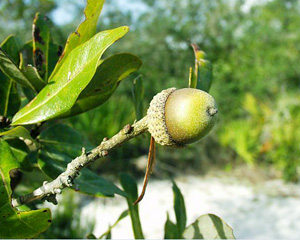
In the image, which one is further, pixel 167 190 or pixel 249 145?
pixel 249 145

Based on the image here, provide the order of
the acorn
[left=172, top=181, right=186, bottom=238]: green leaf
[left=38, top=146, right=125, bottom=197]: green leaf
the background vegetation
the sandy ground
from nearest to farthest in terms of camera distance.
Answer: the acorn < [left=38, top=146, right=125, bottom=197]: green leaf < [left=172, top=181, right=186, bottom=238]: green leaf < the sandy ground < the background vegetation

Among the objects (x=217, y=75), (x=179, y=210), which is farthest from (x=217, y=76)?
(x=179, y=210)

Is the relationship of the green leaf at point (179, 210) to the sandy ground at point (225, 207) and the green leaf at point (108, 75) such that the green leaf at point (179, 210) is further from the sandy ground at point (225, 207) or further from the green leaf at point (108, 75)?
the sandy ground at point (225, 207)

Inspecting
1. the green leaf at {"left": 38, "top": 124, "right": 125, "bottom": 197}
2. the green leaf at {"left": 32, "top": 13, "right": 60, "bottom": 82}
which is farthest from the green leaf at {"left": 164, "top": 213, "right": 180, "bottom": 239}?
the green leaf at {"left": 32, "top": 13, "right": 60, "bottom": 82}

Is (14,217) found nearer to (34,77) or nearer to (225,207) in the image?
(34,77)

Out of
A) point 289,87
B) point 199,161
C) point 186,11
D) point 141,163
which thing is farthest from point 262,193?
point 186,11

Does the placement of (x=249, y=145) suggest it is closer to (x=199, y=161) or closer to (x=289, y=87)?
(x=199, y=161)

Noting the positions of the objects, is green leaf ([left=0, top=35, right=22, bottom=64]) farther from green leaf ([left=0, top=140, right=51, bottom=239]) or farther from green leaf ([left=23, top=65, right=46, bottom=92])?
green leaf ([left=0, top=140, right=51, bottom=239])
